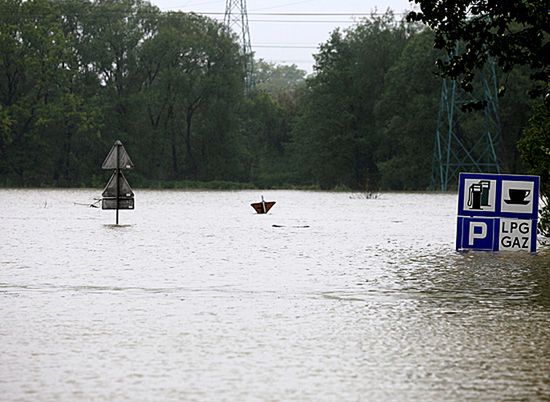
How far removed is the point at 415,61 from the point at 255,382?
90.4 meters

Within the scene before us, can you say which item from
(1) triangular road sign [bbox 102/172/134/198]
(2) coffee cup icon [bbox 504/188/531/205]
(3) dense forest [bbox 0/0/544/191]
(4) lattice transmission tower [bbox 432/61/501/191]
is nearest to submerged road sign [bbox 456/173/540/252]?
(2) coffee cup icon [bbox 504/188/531/205]

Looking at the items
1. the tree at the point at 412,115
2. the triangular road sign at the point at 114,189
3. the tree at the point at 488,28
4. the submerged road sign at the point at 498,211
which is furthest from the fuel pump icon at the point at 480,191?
the tree at the point at 412,115

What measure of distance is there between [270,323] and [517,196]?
11.2m

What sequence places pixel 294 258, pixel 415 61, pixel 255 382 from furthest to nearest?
pixel 415 61 → pixel 294 258 → pixel 255 382

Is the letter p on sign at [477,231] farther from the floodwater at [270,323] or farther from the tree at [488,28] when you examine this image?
the tree at [488,28]

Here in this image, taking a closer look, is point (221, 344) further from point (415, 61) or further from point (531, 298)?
point (415, 61)

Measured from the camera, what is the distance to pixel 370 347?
10.1m

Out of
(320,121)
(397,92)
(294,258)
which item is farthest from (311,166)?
(294,258)

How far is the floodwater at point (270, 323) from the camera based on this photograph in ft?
27.2

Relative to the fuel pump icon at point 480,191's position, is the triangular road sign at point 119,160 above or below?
above

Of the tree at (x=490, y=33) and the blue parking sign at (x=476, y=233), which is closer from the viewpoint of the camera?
the tree at (x=490, y=33)

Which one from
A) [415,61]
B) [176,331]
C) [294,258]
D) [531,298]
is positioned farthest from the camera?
[415,61]

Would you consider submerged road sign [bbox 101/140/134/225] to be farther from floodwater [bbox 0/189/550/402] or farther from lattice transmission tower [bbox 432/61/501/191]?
lattice transmission tower [bbox 432/61/501/191]

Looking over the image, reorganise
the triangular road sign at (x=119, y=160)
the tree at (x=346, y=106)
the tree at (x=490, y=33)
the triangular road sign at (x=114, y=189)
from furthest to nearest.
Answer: the tree at (x=346, y=106)
the triangular road sign at (x=114, y=189)
the triangular road sign at (x=119, y=160)
the tree at (x=490, y=33)
